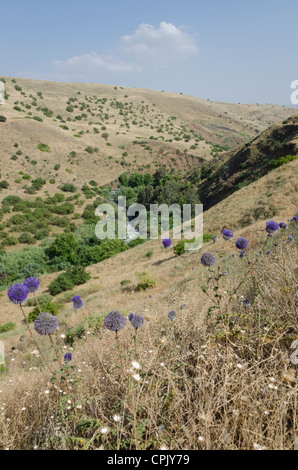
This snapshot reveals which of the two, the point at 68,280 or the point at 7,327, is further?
the point at 68,280

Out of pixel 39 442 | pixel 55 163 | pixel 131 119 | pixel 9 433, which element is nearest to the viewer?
pixel 39 442

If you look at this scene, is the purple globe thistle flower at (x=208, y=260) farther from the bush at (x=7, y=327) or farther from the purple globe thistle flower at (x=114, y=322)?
the bush at (x=7, y=327)

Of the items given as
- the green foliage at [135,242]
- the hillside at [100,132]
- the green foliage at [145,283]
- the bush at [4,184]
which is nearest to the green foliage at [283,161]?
the green foliage at [135,242]

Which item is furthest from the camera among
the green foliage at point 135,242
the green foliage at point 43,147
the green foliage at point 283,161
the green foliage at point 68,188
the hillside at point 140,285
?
the green foliage at point 43,147

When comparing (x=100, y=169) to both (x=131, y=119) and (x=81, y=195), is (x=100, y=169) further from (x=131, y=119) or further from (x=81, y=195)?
(x=131, y=119)

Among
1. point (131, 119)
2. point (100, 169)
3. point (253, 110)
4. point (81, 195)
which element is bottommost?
point (81, 195)

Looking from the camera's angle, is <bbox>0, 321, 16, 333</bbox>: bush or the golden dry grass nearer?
the golden dry grass

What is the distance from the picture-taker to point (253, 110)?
411 feet

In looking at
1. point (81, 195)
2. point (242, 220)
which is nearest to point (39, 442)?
point (242, 220)

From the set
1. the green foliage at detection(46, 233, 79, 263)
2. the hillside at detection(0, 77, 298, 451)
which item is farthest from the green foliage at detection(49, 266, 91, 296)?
the green foliage at detection(46, 233, 79, 263)

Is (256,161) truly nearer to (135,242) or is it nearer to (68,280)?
(135,242)

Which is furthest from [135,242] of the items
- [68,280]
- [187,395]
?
[187,395]

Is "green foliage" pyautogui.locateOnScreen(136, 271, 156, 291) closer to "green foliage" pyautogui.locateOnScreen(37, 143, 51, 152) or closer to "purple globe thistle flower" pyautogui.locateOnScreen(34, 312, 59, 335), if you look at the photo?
"purple globe thistle flower" pyautogui.locateOnScreen(34, 312, 59, 335)
